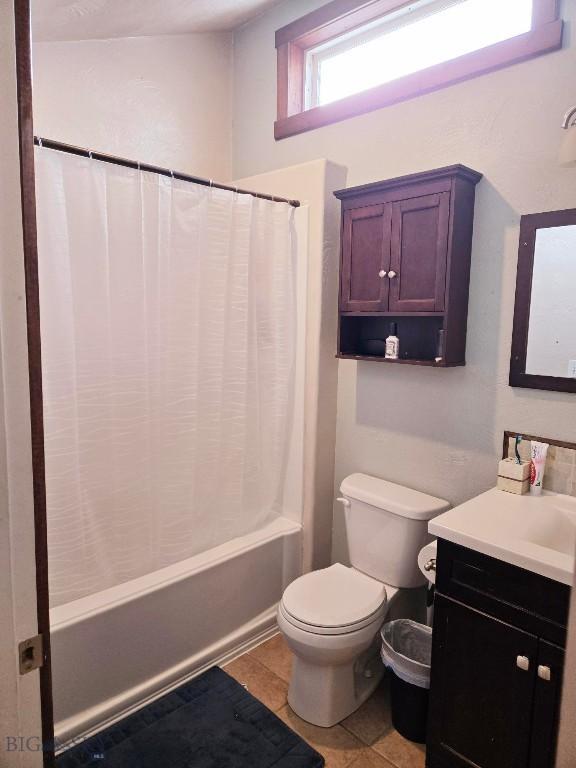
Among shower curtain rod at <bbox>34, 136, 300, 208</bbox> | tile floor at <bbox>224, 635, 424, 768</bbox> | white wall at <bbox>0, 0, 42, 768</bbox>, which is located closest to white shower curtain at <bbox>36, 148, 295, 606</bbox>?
shower curtain rod at <bbox>34, 136, 300, 208</bbox>

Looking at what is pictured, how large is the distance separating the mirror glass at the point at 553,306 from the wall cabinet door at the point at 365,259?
0.53 meters

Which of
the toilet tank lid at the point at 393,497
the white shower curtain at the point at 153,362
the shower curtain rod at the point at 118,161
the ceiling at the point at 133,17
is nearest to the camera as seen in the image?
the shower curtain rod at the point at 118,161

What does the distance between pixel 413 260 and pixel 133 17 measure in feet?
4.93

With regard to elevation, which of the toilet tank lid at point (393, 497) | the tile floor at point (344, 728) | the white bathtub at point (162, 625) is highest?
the toilet tank lid at point (393, 497)

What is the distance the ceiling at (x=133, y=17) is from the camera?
1.76 meters

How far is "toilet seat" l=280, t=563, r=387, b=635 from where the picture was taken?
1.75m

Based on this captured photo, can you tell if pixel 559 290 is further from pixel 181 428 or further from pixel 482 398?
pixel 181 428

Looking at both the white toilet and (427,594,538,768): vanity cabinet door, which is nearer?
(427,594,538,768): vanity cabinet door

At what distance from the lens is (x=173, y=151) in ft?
8.08

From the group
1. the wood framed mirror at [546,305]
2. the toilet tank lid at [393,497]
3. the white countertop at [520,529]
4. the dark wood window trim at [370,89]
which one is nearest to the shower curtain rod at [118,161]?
the dark wood window trim at [370,89]

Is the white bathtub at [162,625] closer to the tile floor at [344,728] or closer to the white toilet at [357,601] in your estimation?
the tile floor at [344,728]

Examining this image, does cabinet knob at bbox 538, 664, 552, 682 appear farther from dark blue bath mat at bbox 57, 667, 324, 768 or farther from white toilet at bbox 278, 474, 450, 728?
dark blue bath mat at bbox 57, 667, 324, 768

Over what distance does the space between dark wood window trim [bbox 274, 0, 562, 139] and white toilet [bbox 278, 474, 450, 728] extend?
161cm

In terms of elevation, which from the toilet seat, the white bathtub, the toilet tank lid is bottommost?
the white bathtub
